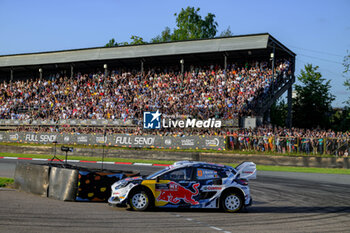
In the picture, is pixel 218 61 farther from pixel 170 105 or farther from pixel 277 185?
pixel 277 185

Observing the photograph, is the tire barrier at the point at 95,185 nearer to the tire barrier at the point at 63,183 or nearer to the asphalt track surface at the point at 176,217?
the tire barrier at the point at 63,183

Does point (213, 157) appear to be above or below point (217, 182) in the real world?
above

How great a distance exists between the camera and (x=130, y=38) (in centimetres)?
8319

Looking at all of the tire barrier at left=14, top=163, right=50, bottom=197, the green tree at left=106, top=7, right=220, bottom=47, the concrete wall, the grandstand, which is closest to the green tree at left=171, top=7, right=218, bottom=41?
the green tree at left=106, top=7, right=220, bottom=47

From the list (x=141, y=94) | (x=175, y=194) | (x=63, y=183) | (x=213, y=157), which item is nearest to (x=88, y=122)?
(x=141, y=94)

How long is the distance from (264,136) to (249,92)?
791cm

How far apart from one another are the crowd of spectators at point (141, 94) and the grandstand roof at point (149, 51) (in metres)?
2.26

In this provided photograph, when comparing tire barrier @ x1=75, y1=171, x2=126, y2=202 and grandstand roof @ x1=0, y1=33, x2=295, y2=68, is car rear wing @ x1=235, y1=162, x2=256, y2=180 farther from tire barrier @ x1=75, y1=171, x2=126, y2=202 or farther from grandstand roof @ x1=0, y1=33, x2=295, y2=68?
grandstand roof @ x1=0, y1=33, x2=295, y2=68

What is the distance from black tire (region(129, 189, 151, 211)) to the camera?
1165 cm

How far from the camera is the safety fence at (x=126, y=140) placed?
31.2 m

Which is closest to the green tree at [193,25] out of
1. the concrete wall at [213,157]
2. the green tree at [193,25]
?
the green tree at [193,25]

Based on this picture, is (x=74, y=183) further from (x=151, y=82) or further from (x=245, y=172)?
(x=151, y=82)

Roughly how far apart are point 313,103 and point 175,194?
3524cm

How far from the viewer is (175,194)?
38.8 feet
